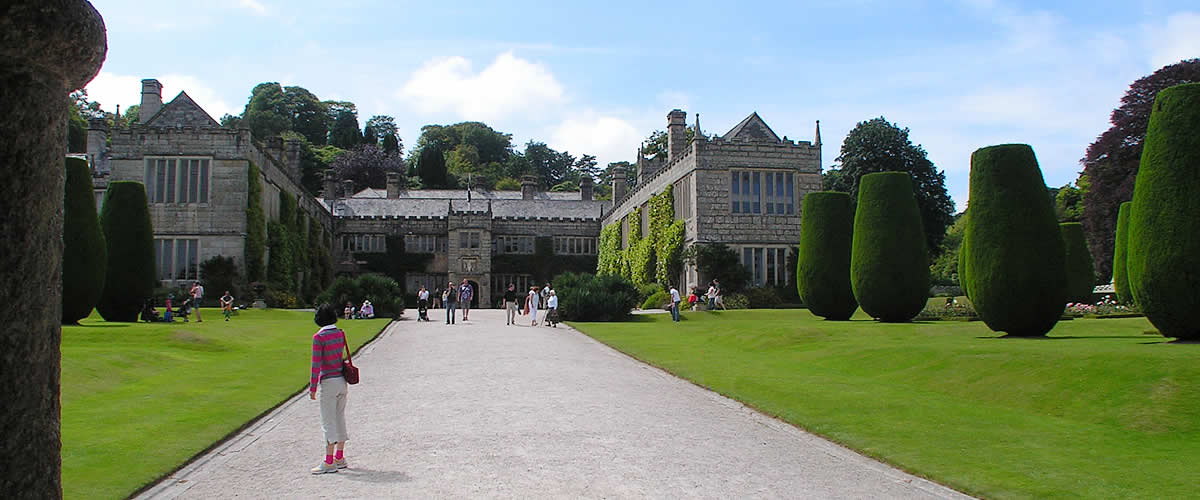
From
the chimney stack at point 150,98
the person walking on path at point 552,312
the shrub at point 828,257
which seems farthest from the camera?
the chimney stack at point 150,98

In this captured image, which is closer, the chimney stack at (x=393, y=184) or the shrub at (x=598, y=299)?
the shrub at (x=598, y=299)

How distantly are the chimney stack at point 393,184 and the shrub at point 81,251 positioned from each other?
139 feet

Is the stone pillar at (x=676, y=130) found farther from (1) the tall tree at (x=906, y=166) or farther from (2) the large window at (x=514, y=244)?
(2) the large window at (x=514, y=244)

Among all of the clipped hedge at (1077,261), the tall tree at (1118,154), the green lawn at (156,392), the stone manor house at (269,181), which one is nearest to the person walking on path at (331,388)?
the green lawn at (156,392)

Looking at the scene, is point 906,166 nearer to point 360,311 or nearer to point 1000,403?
point 360,311

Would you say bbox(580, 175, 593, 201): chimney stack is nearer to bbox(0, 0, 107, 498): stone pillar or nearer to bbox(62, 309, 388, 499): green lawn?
bbox(62, 309, 388, 499): green lawn

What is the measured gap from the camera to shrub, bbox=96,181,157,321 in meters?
24.9

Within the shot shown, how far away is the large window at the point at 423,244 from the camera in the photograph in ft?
188

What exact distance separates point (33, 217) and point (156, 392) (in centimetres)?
1062

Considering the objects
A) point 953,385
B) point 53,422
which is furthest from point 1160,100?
point 53,422

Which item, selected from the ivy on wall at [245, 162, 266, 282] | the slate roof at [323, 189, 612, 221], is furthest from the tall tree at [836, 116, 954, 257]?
the ivy on wall at [245, 162, 266, 282]

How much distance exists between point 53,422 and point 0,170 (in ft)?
2.85

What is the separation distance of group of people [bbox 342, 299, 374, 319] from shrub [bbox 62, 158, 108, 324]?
9.98 meters

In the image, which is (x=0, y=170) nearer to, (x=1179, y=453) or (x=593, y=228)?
(x=1179, y=453)
